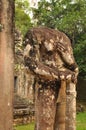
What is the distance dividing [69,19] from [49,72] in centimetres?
1883

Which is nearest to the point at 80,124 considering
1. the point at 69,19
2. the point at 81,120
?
the point at 81,120

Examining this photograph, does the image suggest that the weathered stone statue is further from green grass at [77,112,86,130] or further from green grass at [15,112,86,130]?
green grass at [77,112,86,130]

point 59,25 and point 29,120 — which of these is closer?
point 29,120

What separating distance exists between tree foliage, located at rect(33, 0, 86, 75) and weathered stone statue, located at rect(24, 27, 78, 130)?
17751 mm

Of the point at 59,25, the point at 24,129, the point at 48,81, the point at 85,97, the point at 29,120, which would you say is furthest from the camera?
the point at 85,97

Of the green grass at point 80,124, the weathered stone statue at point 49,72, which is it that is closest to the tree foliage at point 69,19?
the green grass at point 80,124

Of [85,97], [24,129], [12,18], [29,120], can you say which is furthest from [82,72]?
[12,18]

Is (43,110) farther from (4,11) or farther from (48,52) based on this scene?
(4,11)

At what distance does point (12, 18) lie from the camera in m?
7.71

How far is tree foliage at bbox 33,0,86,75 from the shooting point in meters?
25.5

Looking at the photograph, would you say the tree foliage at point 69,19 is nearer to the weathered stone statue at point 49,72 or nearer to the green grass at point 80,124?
the green grass at point 80,124

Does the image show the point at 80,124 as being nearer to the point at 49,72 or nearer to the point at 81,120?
the point at 81,120

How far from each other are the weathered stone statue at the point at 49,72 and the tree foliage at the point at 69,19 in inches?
699

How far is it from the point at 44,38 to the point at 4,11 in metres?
1.00
